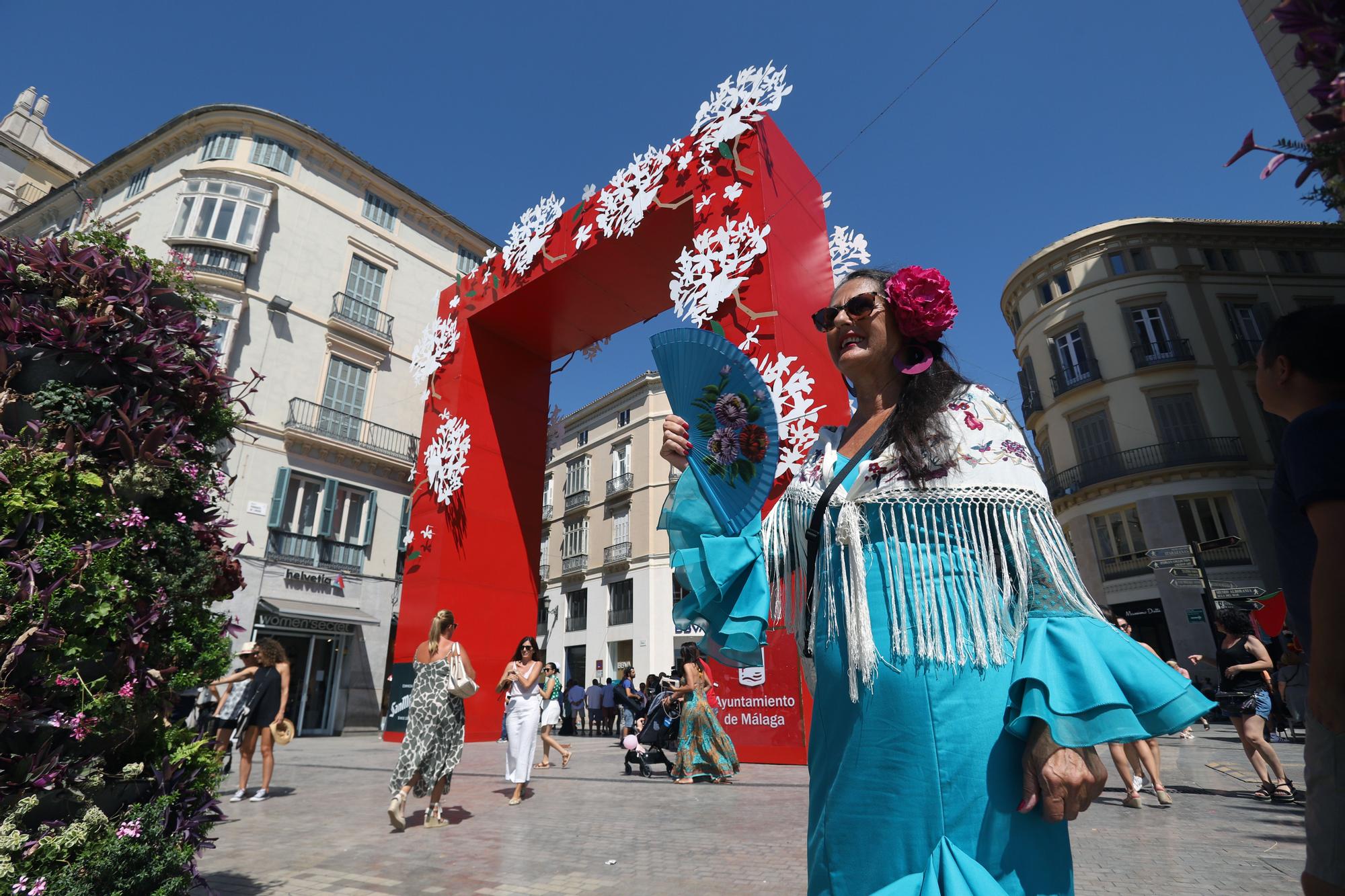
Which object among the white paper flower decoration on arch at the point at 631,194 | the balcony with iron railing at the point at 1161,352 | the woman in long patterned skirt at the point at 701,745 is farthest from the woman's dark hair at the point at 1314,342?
the balcony with iron railing at the point at 1161,352

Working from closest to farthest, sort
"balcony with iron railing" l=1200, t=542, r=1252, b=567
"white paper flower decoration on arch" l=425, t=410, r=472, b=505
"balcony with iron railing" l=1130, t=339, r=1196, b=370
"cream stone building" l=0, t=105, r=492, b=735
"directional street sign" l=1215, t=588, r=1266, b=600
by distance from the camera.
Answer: "white paper flower decoration on arch" l=425, t=410, r=472, b=505, "cream stone building" l=0, t=105, r=492, b=735, "directional street sign" l=1215, t=588, r=1266, b=600, "balcony with iron railing" l=1200, t=542, r=1252, b=567, "balcony with iron railing" l=1130, t=339, r=1196, b=370

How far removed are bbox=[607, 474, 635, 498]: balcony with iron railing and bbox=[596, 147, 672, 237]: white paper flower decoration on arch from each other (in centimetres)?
2144

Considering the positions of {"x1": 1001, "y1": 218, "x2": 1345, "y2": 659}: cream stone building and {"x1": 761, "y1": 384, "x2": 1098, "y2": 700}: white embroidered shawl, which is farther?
{"x1": 1001, "y1": 218, "x2": 1345, "y2": 659}: cream stone building

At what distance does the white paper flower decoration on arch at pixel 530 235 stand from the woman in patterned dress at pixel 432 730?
22.8 ft

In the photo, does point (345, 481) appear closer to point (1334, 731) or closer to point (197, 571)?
point (197, 571)

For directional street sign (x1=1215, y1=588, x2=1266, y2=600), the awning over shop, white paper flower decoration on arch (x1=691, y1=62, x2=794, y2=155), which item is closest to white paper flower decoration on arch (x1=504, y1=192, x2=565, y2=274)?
white paper flower decoration on arch (x1=691, y1=62, x2=794, y2=155)

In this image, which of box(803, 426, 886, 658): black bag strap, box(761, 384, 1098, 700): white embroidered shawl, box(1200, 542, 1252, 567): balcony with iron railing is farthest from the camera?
box(1200, 542, 1252, 567): balcony with iron railing

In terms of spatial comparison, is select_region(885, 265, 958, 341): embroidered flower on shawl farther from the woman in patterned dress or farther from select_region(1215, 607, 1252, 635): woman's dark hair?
select_region(1215, 607, 1252, 635): woman's dark hair

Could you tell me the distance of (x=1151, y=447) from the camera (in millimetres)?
20969

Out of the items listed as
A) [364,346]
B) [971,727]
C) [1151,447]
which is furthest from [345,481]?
[1151,447]

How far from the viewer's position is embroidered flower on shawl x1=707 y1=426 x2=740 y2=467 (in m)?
1.77

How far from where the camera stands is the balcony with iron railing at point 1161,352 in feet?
70.7

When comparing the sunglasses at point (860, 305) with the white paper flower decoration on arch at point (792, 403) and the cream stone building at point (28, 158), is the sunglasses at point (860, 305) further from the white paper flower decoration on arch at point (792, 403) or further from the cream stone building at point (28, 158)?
the cream stone building at point (28, 158)

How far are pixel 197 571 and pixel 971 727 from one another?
2.73 metres
